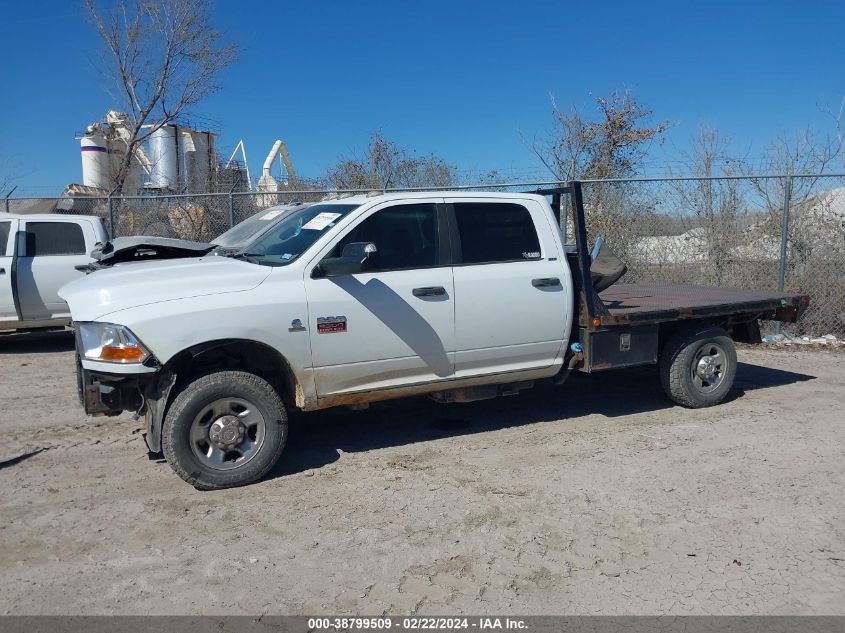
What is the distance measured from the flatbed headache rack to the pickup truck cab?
687 centimetres

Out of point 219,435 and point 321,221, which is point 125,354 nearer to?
point 219,435

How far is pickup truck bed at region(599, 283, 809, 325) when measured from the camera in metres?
6.33

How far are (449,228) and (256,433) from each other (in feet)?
7.16

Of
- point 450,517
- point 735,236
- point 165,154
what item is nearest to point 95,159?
point 165,154

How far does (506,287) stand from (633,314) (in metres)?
1.24

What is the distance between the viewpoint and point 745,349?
33.3 ft

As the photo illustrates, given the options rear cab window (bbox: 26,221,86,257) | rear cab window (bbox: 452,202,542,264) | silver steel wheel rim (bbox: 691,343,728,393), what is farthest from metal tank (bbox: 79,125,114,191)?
silver steel wheel rim (bbox: 691,343,728,393)

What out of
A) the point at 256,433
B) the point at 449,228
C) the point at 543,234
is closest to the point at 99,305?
the point at 256,433

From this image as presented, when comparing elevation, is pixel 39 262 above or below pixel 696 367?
above

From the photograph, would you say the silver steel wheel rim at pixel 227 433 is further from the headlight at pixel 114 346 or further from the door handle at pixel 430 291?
the door handle at pixel 430 291

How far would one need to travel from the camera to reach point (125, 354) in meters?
4.66

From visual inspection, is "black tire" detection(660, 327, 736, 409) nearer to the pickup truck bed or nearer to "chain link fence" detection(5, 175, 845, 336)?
the pickup truck bed

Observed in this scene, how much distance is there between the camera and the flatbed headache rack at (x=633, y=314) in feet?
20.2

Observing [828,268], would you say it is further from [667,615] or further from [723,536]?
[667,615]
